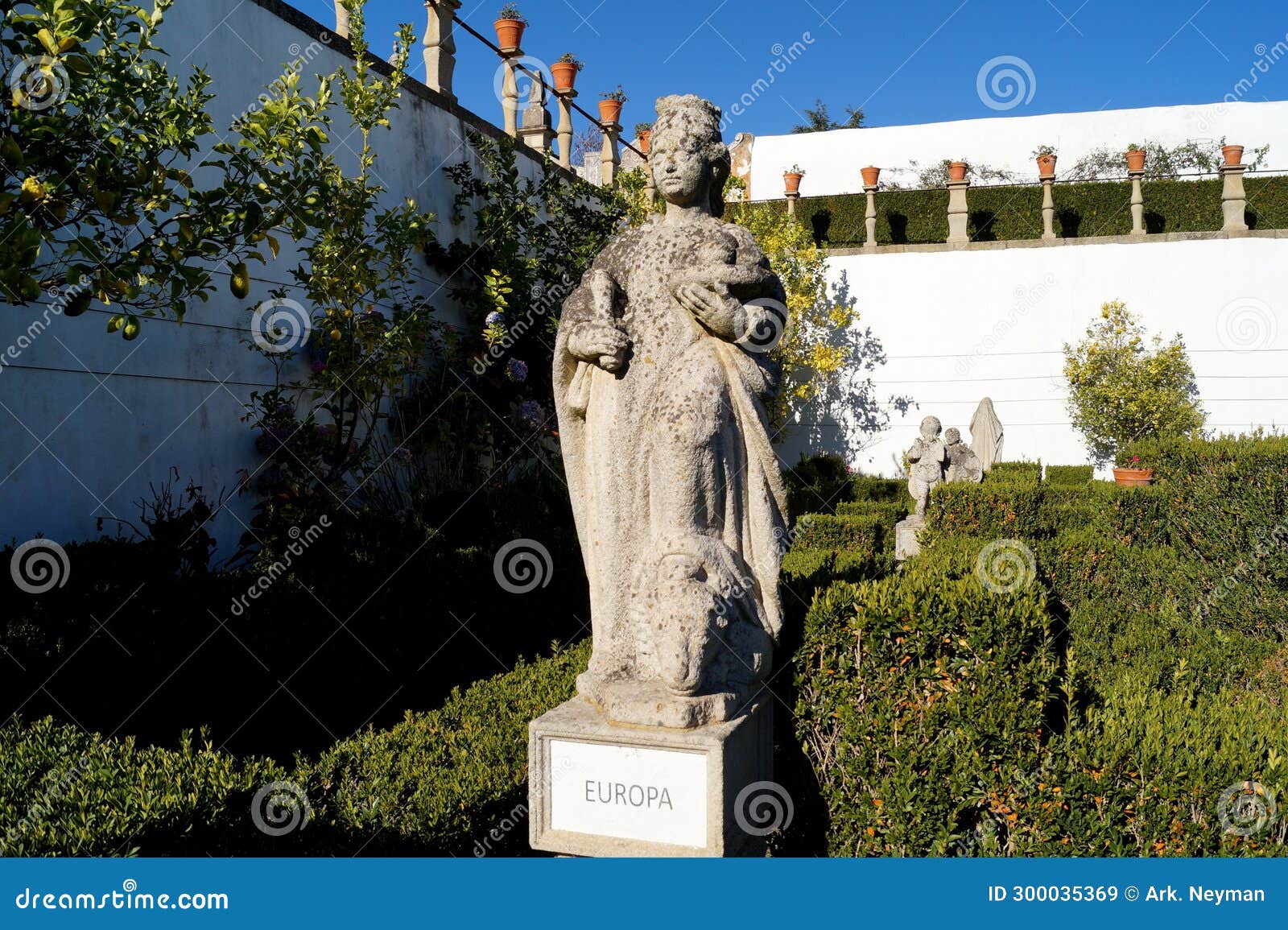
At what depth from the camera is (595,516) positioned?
3.64 meters

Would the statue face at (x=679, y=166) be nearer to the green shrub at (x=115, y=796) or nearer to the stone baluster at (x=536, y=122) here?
the green shrub at (x=115, y=796)

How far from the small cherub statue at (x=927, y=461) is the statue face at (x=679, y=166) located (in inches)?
318

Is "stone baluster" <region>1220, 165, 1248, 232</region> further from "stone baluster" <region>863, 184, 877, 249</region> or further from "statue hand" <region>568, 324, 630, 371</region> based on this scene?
"statue hand" <region>568, 324, 630, 371</region>

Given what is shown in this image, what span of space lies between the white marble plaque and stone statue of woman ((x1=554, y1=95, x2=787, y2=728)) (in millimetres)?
150

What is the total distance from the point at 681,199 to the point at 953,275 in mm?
15415

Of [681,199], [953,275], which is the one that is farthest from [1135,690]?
[953,275]

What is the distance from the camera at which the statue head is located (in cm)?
351

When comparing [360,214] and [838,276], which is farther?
[838,276]

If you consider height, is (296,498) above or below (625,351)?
A: below

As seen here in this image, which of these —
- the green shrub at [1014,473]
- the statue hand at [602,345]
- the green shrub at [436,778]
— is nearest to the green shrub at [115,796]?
the green shrub at [436,778]

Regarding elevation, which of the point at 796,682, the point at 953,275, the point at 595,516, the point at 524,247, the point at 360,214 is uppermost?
the point at 953,275

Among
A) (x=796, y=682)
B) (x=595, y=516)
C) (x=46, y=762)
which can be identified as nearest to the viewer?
(x=46, y=762)

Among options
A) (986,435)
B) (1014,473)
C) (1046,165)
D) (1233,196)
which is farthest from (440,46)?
(1233,196)

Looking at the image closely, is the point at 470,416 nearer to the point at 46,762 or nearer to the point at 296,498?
the point at 296,498
